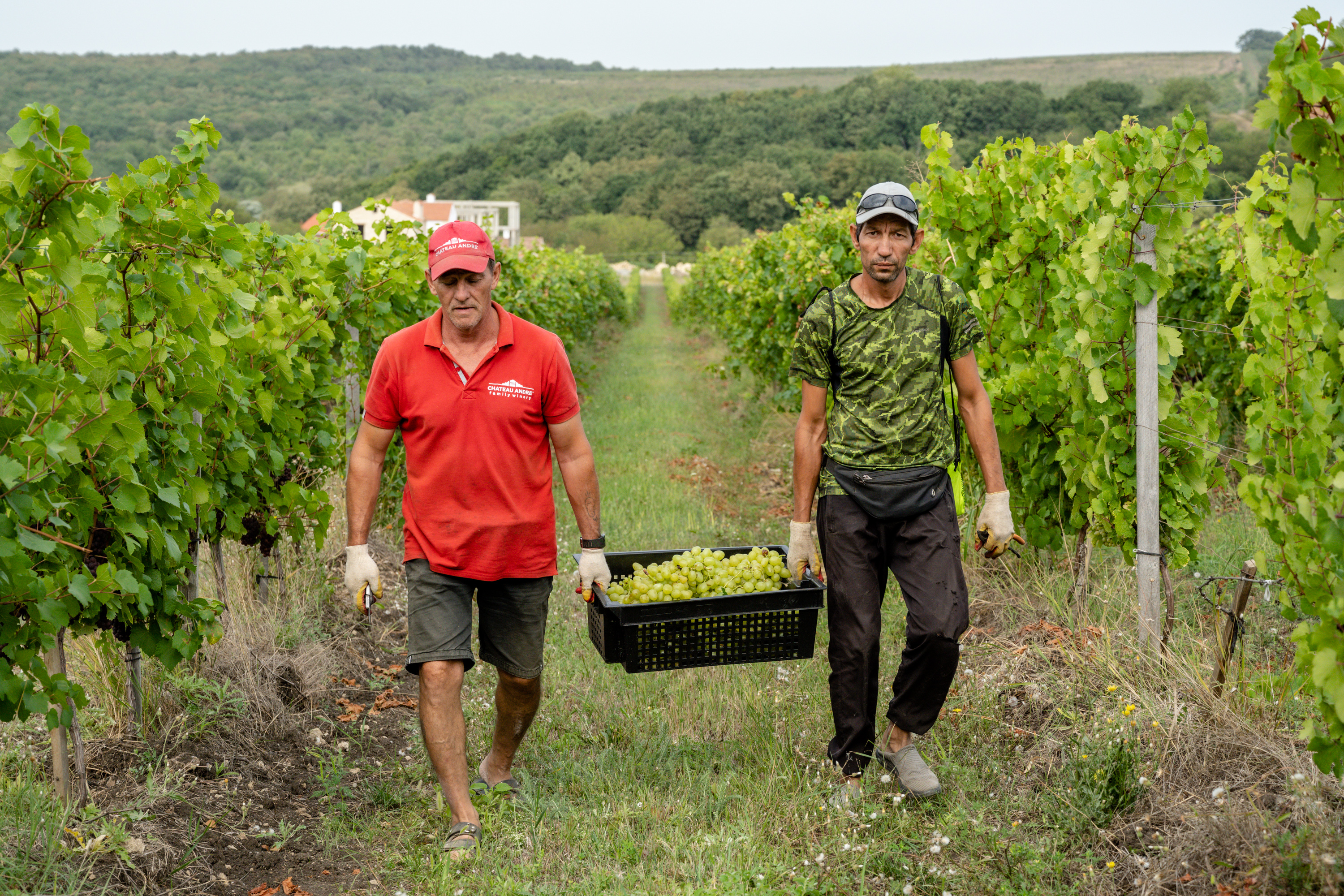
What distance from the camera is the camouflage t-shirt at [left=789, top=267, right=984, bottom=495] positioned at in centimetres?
355

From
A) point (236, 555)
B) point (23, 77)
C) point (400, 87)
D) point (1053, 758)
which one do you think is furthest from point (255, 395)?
point (400, 87)

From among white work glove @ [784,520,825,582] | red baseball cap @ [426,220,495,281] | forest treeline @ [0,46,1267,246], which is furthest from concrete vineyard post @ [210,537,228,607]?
forest treeline @ [0,46,1267,246]

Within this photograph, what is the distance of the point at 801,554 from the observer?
3.79 meters

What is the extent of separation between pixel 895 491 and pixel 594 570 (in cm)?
110

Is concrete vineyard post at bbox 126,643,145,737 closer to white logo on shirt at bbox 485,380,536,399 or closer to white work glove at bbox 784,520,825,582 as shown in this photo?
white logo on shirt at bbox 485,380,536,399

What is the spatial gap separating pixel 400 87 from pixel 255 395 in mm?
150990

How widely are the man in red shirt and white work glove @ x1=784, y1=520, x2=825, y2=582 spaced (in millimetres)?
860

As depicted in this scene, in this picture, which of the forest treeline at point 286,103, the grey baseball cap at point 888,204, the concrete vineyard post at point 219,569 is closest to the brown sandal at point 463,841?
the concrete vineyard post at point 219,569

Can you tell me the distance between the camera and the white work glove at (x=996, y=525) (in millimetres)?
3730

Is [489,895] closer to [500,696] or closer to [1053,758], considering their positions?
[500,696]

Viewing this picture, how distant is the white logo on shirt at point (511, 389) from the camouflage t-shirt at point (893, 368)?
0.92 meters

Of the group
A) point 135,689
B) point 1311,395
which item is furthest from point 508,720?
point 1311,395

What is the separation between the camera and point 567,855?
11.3 ft

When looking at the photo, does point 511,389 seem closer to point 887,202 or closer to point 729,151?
point 887,202
